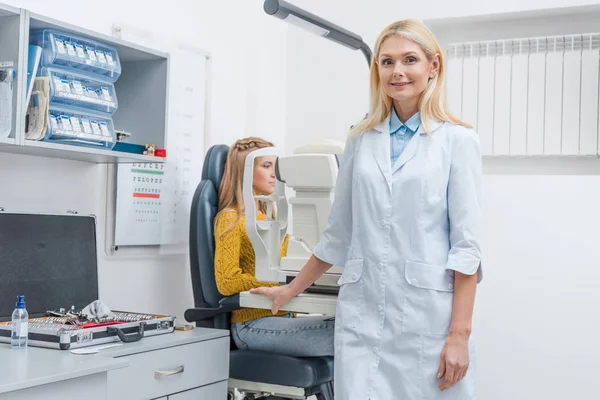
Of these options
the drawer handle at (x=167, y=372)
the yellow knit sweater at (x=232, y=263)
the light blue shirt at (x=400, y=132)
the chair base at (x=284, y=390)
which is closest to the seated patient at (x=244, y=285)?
the yellow knit sweater at (x=232, y=263)

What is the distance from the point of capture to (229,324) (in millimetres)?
2510

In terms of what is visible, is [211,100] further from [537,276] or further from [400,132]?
[537,276]

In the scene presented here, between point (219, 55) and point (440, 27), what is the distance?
1.05m

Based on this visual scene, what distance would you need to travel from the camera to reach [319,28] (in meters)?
2.53

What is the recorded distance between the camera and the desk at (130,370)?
1.55 m

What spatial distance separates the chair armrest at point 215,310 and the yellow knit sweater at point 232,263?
0.08 feet

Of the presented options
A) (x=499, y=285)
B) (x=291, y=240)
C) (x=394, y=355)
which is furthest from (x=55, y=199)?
(x=499, y=285)

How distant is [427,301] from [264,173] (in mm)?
1130

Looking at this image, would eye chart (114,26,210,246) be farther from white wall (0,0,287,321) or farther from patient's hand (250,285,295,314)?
patient's hand (250,285,295,314)

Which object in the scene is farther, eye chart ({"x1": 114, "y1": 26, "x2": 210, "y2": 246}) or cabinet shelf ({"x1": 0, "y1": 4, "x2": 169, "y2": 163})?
eye chart ({"x1": 114, "y1": 26, "x2": 210, "y2": 246})

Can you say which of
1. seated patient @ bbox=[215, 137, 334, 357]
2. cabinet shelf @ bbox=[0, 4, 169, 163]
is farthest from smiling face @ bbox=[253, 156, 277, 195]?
cabinet shelf @ bbox=[0, 4, 169, 163]

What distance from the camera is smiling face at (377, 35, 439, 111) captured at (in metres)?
1.83

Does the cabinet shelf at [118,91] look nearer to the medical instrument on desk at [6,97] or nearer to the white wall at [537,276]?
the medical instrument on desk at [6,97]

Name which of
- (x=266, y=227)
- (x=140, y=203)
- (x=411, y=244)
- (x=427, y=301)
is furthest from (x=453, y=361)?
(x=140, y=203)
